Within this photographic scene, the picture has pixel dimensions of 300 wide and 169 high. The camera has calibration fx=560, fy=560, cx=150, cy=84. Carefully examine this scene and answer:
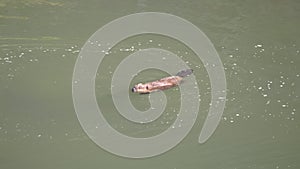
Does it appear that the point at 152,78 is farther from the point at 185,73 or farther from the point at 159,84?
the point at 185,73

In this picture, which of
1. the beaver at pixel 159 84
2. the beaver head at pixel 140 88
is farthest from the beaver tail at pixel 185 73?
the beaver head at pixel 140 88

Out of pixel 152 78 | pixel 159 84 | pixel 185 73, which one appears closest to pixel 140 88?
pixel 159 84

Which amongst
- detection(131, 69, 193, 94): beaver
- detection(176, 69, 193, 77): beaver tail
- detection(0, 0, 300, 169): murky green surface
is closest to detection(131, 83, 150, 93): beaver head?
detection(131, 69, 193, 94): beaver

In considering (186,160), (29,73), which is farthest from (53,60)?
(186,160)

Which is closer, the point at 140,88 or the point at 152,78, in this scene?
the point at 140,88

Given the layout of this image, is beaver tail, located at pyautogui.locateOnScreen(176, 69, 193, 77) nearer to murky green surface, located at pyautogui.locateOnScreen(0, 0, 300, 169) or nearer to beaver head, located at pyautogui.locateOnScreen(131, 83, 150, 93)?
murky green surface, located at pyautogui.locateOnScreen(0, 0, 300, 169)

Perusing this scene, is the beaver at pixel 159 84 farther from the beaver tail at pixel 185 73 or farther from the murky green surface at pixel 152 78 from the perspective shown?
the murky green surface at pixel 152 78

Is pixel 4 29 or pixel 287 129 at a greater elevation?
pixel 4 29

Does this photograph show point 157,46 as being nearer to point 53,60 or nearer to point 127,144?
point 53,60
